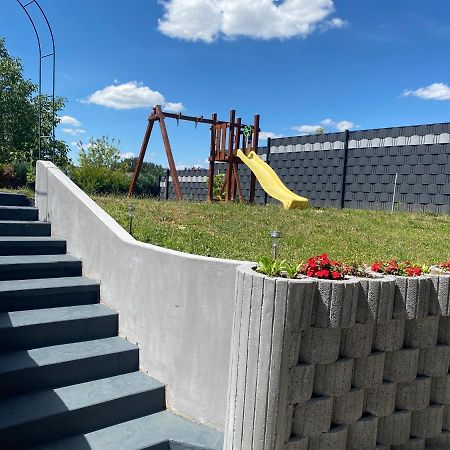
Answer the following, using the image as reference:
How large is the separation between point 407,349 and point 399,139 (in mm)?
11770

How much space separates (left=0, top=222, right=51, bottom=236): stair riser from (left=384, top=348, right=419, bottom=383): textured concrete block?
384 cm

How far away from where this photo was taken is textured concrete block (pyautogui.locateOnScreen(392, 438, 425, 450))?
2.89 m

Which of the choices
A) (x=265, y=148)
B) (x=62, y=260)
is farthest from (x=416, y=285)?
(x=265, y=148)

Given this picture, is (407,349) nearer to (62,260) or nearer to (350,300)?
(350,300)

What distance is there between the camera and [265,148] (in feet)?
58.1

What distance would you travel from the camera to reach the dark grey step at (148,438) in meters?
2.66

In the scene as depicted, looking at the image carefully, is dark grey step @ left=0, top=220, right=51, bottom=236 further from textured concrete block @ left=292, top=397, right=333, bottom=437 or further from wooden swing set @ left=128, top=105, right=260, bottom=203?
wooden swing set @ left=128, top=105, right=260, bottom=203

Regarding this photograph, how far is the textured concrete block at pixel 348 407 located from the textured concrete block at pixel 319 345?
314mm

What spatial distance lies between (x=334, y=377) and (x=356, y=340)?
27 centimetres

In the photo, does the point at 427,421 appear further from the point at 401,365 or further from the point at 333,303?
the point at 333,303

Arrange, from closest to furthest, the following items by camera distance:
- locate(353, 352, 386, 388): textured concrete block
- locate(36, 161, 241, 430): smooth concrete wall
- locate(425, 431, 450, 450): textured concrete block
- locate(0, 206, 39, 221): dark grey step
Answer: locate(353, 352, 386, 388): textured concrete block
locate(36, 161, 241, 430): smooth concrete wall
locate(425, 431, 450, 450): textured concrete block
locate(0, 206, 39, 221): dark grey step

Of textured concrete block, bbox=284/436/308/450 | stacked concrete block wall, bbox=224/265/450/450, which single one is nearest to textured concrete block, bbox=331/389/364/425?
stacked concrete block wall, bbox=224/265/450/450

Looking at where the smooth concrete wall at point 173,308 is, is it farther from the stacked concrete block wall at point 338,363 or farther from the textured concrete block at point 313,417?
the textured concrete block at point 313,417

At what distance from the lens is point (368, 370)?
267cm
